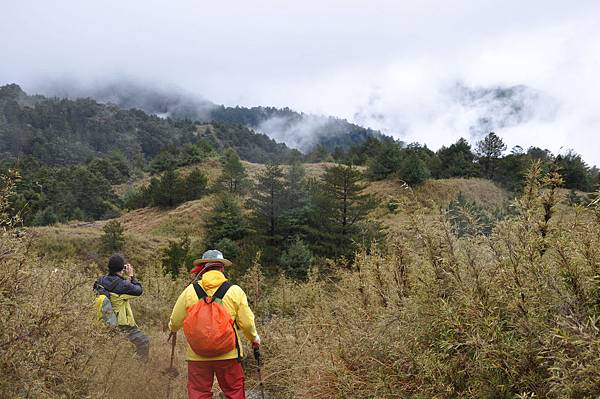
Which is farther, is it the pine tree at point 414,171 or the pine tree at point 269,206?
the pine tree at point 414,171

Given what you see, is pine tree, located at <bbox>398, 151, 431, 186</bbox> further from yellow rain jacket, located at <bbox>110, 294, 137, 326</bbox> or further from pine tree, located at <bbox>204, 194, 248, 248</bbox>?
yellow rain jacket, located at <bbox>110, 294, 137, 326</bbox>

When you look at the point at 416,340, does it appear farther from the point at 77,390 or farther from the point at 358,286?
the point at 77,390

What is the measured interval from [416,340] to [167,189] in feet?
122

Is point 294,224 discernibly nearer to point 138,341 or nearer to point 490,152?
point 138,341

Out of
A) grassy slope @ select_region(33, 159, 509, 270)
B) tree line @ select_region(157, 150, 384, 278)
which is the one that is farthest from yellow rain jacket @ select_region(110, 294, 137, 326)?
grassy slope @ select_region(33, 159, 509, 270)

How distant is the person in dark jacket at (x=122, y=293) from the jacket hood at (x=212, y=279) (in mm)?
1892

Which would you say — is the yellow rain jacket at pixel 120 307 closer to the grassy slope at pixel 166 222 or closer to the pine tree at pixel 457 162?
the grassy slope at pixel 166 222

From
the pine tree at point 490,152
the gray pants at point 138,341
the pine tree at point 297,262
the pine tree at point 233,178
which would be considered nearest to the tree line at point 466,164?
the pine tree at point 490,152

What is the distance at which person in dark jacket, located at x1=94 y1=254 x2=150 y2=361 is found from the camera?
17.3 feet

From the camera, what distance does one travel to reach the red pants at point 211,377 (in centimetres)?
369

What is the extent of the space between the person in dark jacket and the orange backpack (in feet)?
6.53

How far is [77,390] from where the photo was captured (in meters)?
3.18

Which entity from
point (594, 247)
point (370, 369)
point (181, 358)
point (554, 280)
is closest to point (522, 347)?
point (554, 280)

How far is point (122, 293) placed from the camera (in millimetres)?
5258
